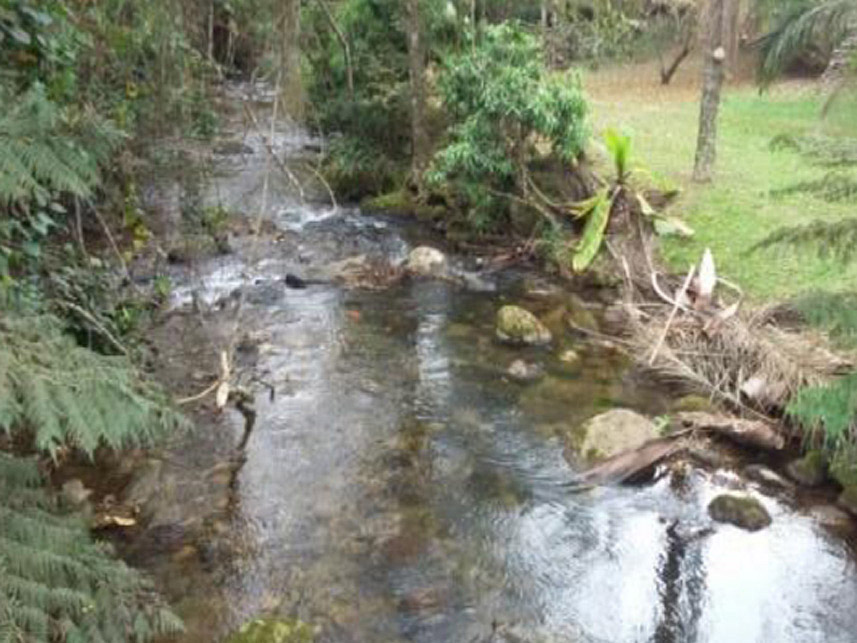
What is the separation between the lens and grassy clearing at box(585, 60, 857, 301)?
9.21 m

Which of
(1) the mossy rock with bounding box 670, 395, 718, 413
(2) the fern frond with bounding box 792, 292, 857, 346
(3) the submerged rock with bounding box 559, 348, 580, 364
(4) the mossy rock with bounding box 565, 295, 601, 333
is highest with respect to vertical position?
(2) the fern frond with bounding box 792, 292, 857, 346

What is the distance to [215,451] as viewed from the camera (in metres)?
7.14

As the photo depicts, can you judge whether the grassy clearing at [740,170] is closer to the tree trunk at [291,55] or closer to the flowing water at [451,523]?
the flowing water at [451,523]

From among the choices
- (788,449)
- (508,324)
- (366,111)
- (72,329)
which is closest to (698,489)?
(788,449)

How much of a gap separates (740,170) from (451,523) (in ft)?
28.1

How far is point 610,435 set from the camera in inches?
289

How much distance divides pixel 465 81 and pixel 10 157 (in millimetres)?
9440

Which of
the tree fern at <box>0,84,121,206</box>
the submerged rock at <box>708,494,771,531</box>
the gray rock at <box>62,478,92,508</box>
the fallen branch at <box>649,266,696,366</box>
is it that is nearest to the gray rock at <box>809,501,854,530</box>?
the submerged rock at <box>708,494,771,531</box>

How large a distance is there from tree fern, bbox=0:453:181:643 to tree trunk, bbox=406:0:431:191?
374 inches

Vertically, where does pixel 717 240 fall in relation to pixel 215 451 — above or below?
above

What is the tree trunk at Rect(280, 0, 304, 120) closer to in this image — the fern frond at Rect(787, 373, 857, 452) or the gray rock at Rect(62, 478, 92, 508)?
the gray rock at Rect(62, 478, 92, 508)

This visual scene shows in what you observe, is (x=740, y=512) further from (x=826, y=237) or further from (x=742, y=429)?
(x=826, y=237)

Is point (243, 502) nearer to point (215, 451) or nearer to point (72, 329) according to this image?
point (215, 451)

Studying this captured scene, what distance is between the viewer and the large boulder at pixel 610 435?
23.7 feet
